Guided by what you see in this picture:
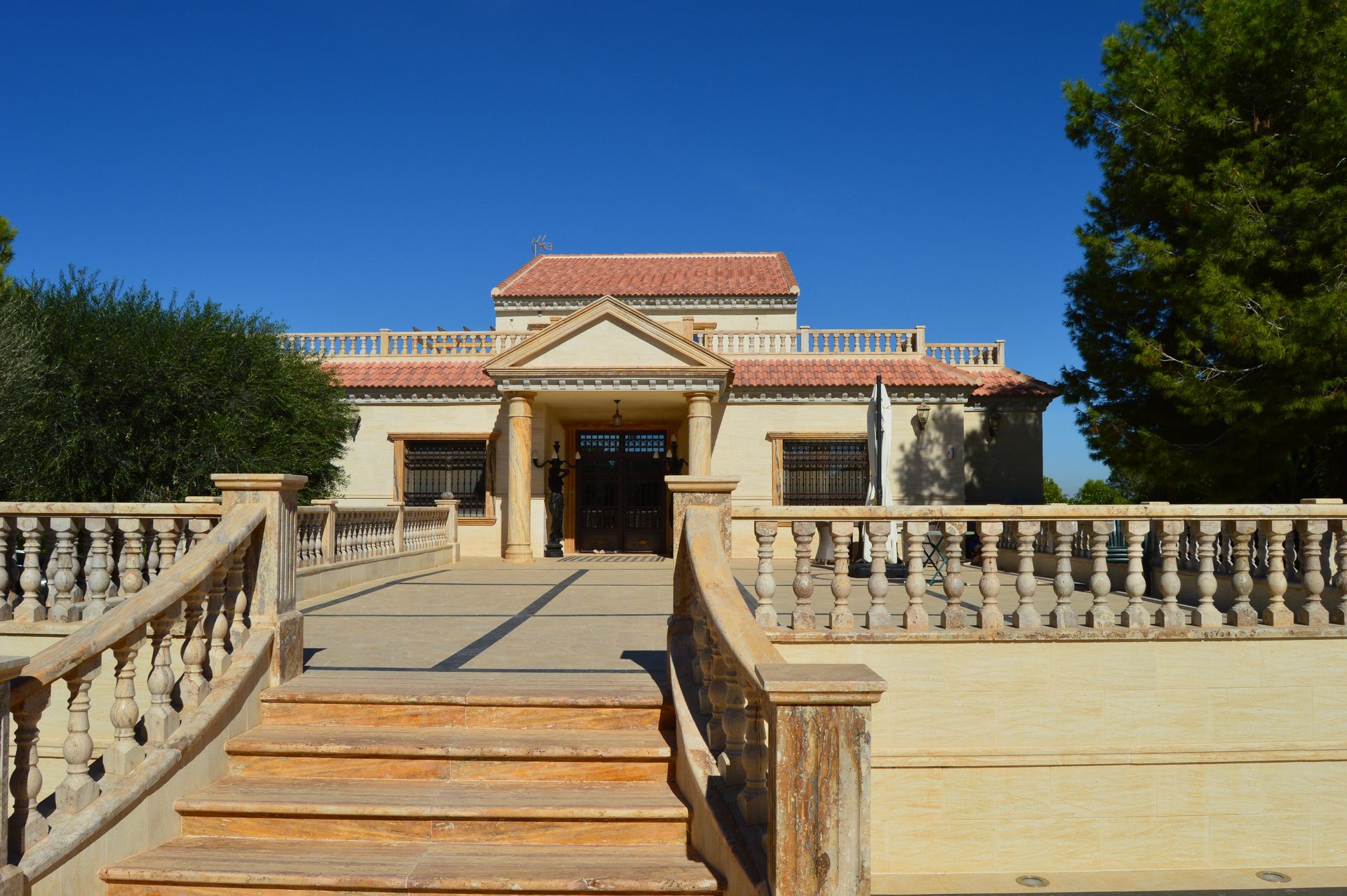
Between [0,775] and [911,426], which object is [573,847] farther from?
[911,426]

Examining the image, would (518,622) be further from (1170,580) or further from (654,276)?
(654,276)

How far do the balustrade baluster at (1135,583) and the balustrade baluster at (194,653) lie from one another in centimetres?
578

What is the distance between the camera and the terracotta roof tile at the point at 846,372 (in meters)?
18.1

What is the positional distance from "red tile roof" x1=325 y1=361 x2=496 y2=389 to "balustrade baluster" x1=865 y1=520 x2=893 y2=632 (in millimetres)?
13846

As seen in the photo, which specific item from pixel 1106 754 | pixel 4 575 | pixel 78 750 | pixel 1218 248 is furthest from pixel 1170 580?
pixel 1218 248

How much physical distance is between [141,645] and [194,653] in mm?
573

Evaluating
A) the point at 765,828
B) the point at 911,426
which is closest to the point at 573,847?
the point at 765,828

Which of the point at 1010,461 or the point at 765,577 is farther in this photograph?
the point at 1010,461

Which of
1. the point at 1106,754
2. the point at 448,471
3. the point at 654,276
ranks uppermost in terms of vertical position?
the point at 654,276

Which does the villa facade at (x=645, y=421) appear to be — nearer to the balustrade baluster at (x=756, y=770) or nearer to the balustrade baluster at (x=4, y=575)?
the balustrade baluster at (x=4, y=575)

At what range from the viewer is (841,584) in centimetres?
545

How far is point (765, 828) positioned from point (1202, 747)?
405 cm

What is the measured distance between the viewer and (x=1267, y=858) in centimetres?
566

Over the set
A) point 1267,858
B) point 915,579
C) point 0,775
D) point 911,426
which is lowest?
point 1267,858
